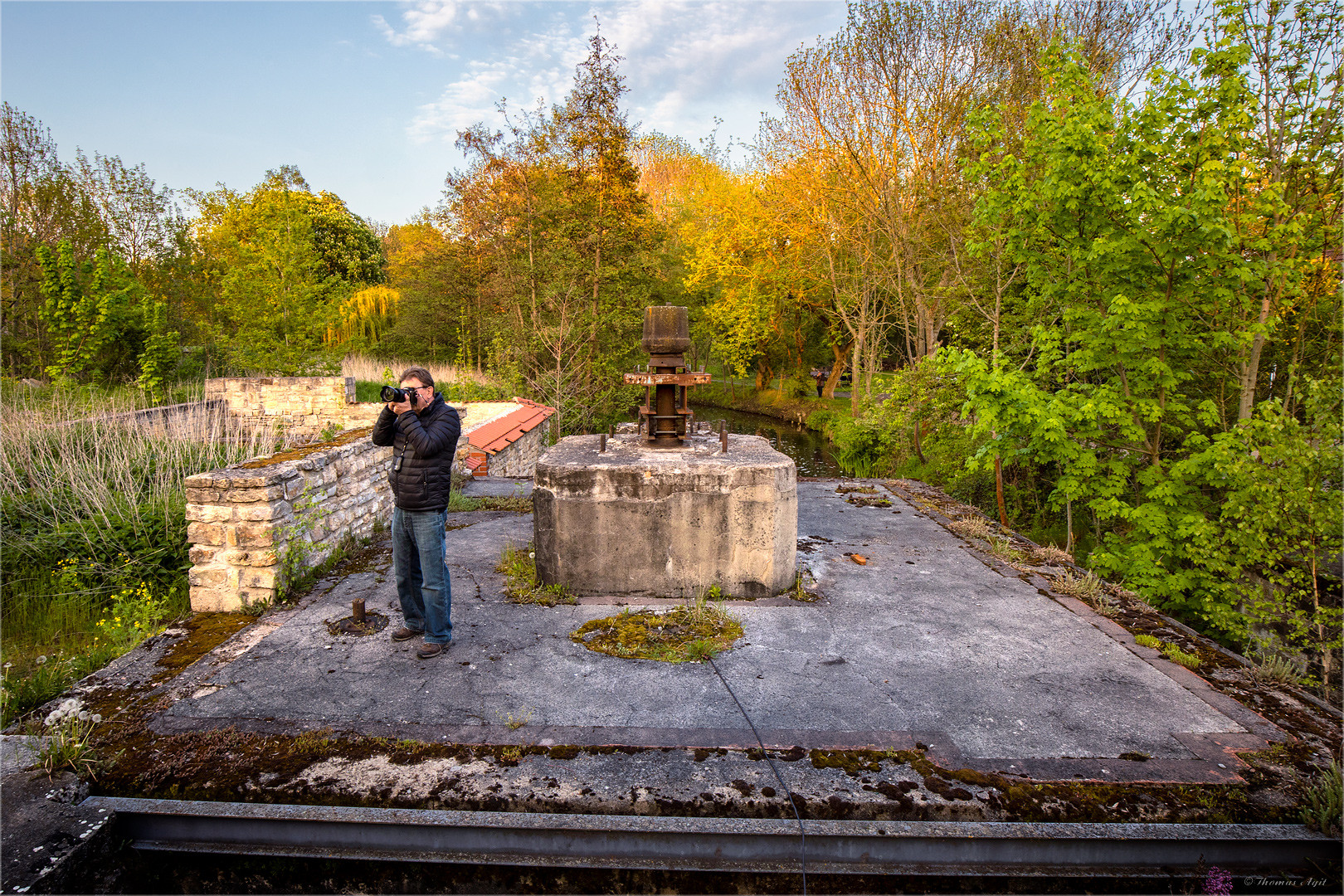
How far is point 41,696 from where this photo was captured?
3.69 metres

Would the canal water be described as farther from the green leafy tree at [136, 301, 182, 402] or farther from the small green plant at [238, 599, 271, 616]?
the green leafy tree at [136, 301, 182, 402]

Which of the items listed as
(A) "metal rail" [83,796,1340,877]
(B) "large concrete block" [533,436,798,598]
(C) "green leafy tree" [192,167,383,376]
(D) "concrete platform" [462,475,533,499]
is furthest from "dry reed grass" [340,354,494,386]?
(A) "metal rail" [83,796,1340,877]

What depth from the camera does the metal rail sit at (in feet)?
8.88

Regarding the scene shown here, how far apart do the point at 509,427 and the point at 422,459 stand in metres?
8.55

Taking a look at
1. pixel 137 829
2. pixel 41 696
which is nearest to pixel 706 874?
pixel 137 829

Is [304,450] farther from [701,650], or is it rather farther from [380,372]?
[380,372]

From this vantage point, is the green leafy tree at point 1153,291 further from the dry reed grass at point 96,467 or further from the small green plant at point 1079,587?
the dry reed grass at point 96,467

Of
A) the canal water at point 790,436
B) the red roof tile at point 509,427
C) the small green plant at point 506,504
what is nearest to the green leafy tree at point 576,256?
the red roof tile at point 509,427

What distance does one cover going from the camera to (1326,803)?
9.14 feet

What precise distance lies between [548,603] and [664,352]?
232 centimetres

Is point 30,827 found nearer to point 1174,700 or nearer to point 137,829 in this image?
point 137,829

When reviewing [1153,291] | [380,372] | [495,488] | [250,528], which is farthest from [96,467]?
[380,372]

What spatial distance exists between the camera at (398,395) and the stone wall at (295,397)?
1028cm

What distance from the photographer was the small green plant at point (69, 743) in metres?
2.98
